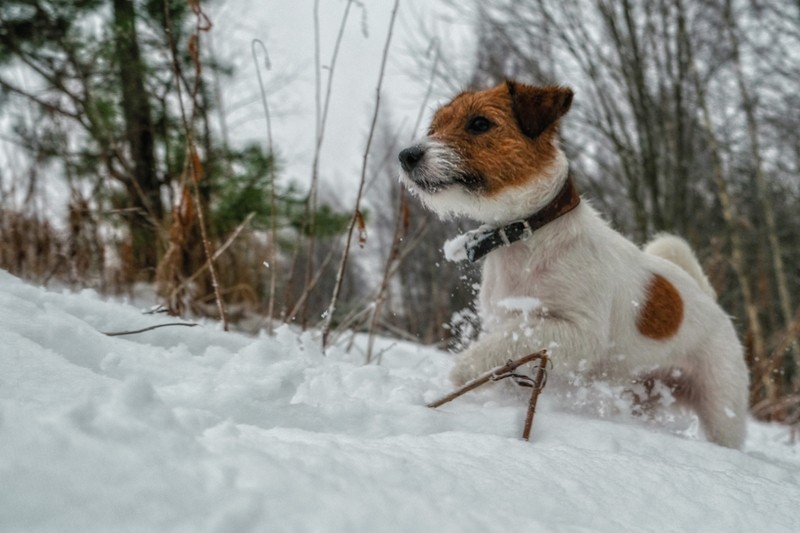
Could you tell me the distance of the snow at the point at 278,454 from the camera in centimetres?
64

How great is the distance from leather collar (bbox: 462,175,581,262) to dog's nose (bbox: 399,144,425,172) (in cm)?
43

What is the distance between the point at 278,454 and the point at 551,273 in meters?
1.63

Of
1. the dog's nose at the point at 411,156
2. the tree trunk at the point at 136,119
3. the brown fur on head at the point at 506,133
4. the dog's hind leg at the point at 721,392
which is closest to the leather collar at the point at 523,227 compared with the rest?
the brown fur on head at the point at 506,133

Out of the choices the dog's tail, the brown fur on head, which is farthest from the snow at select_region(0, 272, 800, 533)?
the dog's tail

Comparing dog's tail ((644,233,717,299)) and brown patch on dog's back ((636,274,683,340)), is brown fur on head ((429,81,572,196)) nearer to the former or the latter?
brown patch on dog's back ((636,274,683,340))

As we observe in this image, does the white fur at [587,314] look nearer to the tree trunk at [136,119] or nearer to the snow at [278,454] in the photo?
the snow at [278,454]

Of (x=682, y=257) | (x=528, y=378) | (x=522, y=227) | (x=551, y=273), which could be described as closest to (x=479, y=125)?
(x=522, y=227)

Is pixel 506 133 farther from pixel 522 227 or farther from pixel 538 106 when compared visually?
pixel 522 227

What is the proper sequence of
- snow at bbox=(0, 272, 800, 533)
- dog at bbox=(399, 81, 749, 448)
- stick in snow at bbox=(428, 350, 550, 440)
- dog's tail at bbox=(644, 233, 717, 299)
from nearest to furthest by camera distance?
snow at bbox=(0, 272, 800, 533)
stick in snow at bbox=(428, 350, 550, 440)
dog at bbox=(399, 81, 749, 448)
dog's tail at bbox=(644, 233, 717, 299)

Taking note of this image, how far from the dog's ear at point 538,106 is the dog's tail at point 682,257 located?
120cm

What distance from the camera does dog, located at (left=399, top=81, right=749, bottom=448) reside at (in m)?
2.15

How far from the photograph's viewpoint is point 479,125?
95.2 inches

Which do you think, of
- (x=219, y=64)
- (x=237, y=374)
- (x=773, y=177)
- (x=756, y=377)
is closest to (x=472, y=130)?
(x=237, y=374)

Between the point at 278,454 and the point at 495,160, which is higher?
the point at 495,160
